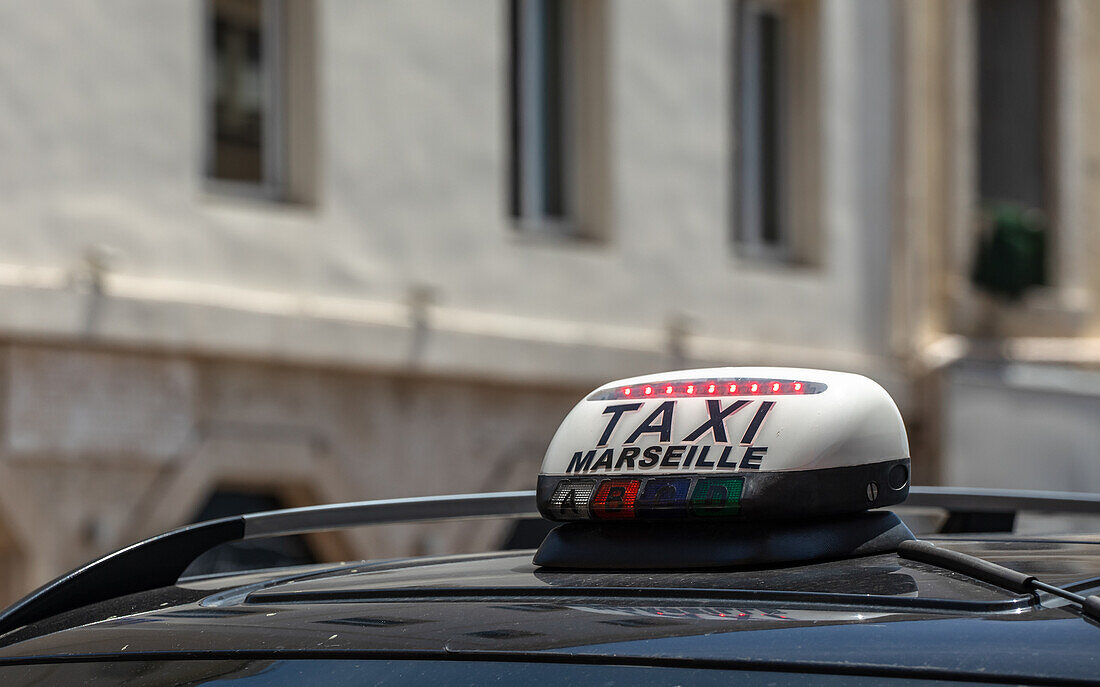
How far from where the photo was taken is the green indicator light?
5.09ft

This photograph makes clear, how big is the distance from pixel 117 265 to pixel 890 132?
579 centimetres

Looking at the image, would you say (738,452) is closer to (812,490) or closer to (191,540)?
(812,490)

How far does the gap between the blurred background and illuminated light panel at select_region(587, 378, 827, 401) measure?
624 centimetres

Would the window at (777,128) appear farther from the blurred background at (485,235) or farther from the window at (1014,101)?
the window at (1014,101)

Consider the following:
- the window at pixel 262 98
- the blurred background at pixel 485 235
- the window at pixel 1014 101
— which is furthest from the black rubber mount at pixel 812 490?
the window at pixel 1014 101

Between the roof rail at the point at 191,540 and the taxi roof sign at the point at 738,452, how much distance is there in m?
0.37

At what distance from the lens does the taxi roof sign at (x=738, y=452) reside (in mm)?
1554

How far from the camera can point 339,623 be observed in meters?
1.49

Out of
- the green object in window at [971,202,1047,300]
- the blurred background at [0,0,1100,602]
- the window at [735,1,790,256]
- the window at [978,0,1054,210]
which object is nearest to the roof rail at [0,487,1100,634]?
the blurred background at [0,0,1100,602]

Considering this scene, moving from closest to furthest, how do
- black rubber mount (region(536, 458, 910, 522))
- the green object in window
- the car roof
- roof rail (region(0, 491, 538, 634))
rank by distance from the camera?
the car roof < black rubber mount (region(536, 458, 910, 522)) < roof rail (region(0, 491, 538, 634)) < the green object in window

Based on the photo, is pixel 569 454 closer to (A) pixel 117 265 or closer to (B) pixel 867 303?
(A) pixel 117 265

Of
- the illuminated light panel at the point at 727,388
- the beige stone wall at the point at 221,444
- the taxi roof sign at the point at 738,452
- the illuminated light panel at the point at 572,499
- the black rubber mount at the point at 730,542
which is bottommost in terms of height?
the beige stone wall at the point at 221,444

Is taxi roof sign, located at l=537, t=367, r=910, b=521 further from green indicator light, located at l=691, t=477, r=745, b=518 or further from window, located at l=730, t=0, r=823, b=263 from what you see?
window, located at l=730, t=0, r=823, b=263

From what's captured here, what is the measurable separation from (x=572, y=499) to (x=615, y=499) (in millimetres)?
57
